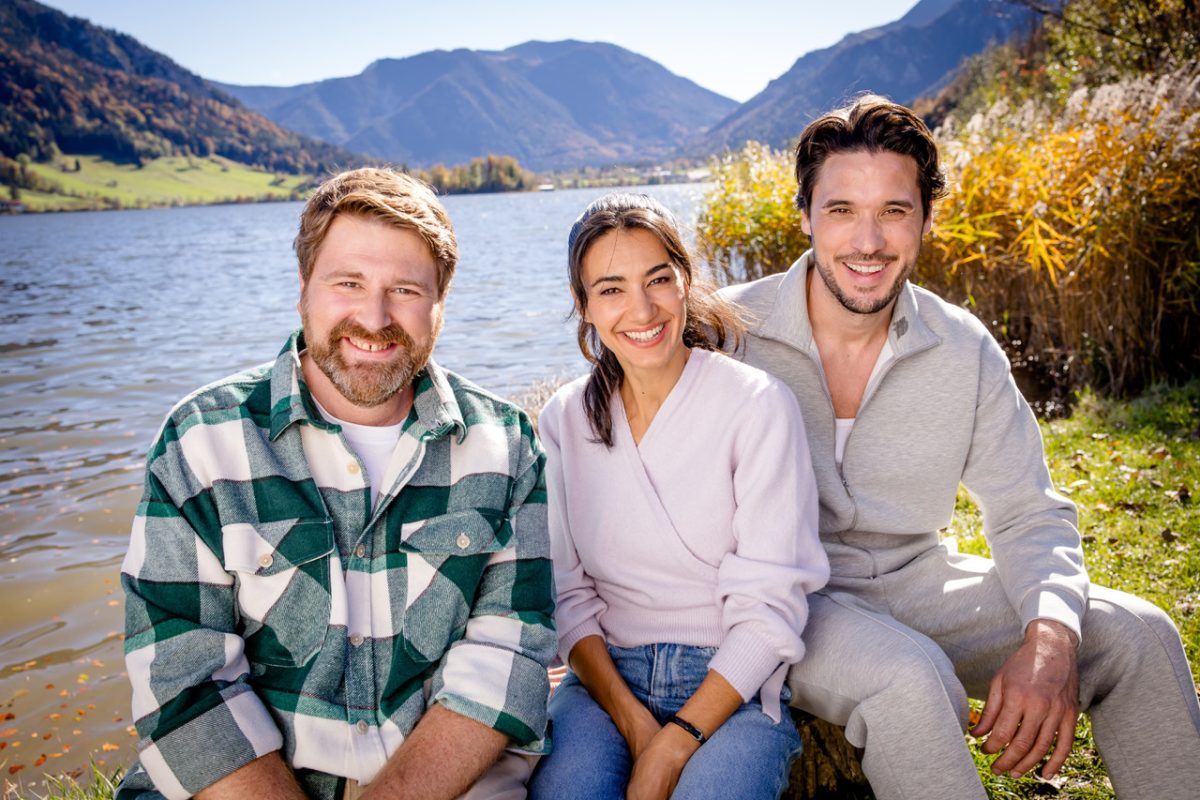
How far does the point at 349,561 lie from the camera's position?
2238 mm

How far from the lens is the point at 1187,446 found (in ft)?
18.3

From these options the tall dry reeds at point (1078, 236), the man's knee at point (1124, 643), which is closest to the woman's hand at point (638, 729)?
the man's knee at point (1124, 643)

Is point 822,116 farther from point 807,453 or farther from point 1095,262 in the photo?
point 1095,262

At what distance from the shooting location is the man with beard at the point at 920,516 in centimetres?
229

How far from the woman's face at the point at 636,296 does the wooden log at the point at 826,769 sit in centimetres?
140

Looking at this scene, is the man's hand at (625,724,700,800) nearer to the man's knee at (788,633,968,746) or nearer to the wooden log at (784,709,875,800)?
the man's knee at (788,633,968,746)

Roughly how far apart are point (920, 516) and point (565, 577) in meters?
1.23

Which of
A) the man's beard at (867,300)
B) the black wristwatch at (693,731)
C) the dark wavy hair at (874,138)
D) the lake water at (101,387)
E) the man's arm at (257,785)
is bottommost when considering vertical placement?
the lake water at (101,387)

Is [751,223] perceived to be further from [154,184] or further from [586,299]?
[154,184]

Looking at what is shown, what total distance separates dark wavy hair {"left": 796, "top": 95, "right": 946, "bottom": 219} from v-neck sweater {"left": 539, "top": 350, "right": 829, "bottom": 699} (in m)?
0.92

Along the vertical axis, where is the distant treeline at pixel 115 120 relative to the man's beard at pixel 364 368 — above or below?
above

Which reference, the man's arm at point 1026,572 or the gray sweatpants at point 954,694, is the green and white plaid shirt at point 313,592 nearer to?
the gray sweatpants at point 954,694

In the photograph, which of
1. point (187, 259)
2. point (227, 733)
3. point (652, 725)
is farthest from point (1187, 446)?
point (187, 259)

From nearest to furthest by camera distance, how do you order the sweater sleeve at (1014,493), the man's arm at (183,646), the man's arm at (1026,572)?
the man's arm at (183,646), the man's arm at (1026,572), the sweater sleeve at (1014,493)
